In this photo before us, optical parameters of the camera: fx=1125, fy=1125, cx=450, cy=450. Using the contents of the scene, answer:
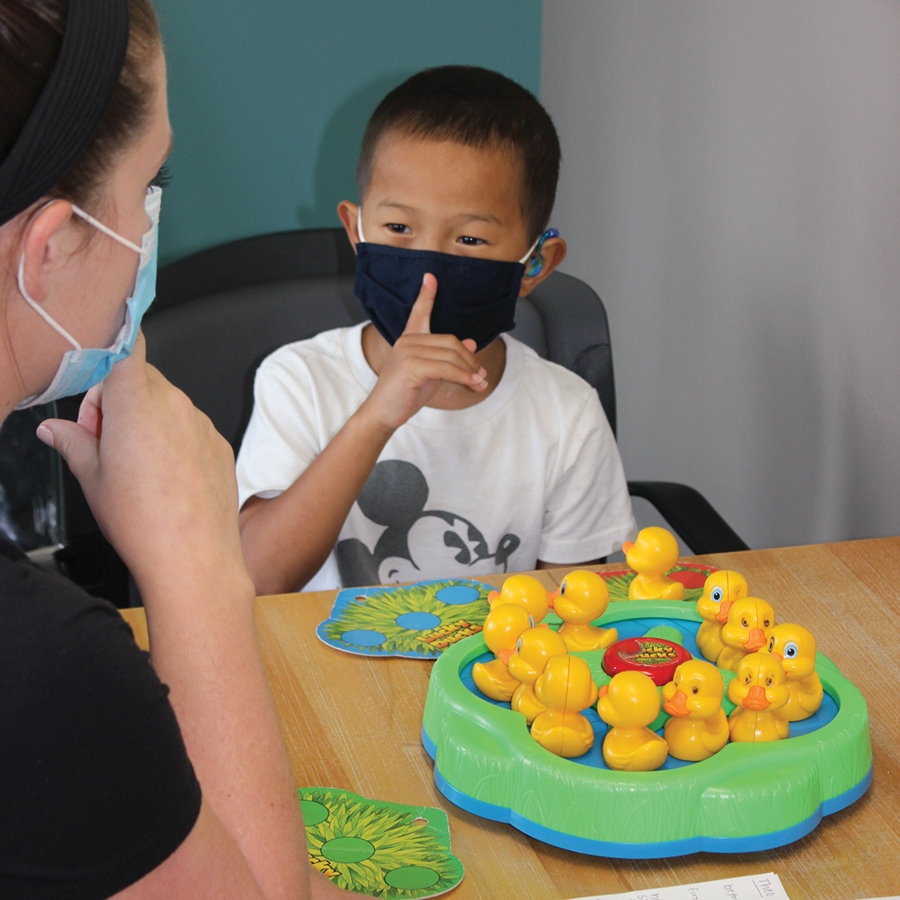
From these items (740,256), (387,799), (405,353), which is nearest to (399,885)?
(387,799)

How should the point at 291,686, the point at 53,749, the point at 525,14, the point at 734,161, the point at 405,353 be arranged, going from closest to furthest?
1. the point at 53,749
2. the point at 291,686
3. the point at 405,353
4. the point at 734,161
5. the point at 525,14

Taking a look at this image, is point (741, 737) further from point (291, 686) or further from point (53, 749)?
point (53, 749)

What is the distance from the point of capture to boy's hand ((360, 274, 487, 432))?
1.28m

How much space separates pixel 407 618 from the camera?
1.04m

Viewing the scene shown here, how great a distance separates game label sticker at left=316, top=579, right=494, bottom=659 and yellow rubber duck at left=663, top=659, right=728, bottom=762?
0.26 metres

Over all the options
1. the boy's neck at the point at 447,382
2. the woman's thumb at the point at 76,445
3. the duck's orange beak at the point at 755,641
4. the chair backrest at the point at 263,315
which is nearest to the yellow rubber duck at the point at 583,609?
the duck's orange beak at the point at 755,641

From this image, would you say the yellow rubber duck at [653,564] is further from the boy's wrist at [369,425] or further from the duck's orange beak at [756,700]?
the boy's wrist at [369,425]

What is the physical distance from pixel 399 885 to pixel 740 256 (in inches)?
52.4

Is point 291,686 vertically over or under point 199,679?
under

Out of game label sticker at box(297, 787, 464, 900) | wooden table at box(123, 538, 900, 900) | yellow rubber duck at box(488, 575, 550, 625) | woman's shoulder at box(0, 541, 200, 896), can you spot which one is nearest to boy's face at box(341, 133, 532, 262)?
wooden table at box(123, 538, 900, 900)

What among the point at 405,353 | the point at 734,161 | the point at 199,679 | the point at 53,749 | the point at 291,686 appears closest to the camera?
the point at 53,749

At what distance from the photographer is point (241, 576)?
0.71 metres

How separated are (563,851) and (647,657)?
0.17 meters

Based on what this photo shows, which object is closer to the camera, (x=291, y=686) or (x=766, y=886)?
(x=766, y=886)
